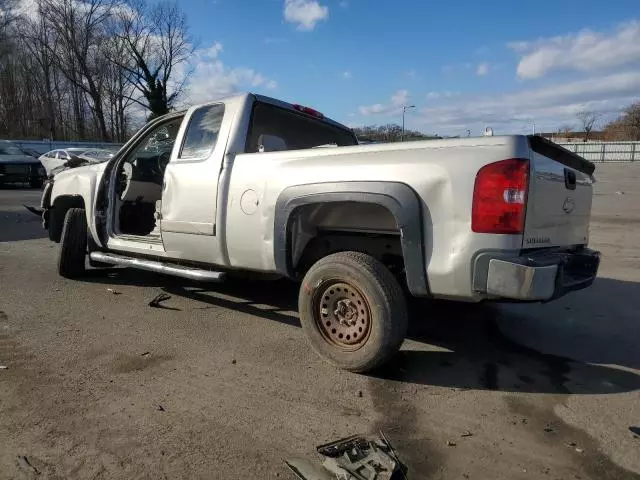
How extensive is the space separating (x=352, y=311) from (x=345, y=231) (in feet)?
2.36

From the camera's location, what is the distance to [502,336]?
14.0 feet

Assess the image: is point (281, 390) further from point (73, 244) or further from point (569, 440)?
point (73, 244)

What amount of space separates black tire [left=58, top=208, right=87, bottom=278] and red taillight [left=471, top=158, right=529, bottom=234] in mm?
4647

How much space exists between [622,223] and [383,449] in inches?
441

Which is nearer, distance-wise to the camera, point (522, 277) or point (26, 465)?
point (26, 465)

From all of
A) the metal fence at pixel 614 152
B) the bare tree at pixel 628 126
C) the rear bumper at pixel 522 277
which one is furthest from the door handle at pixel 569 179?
the bare tree at pixel 628 126

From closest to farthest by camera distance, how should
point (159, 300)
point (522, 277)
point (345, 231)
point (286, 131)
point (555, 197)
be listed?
point (522, 277), point (555, 197), point (345, 231), point (286, 131), point (159, 300)

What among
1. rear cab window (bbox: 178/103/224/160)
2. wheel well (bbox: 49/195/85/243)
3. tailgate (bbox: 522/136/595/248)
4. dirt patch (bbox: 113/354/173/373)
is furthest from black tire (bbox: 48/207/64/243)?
tailgate (bbox: 522/136/595/248)

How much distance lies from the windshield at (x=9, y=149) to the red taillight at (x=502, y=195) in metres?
21.8

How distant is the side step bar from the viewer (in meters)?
4.15

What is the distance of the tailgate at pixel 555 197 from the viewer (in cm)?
297

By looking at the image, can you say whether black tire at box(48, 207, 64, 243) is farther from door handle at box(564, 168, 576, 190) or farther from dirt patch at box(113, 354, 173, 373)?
door handle at box(564, 168, 576, 190)

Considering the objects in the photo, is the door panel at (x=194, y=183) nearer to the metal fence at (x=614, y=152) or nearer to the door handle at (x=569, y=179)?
the door handle at (x=569, y=179)

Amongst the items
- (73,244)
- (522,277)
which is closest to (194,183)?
(73,244)
